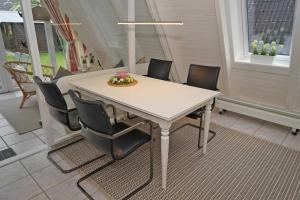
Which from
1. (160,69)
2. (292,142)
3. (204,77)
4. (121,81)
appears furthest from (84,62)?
(292,142)

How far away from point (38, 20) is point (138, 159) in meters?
1.84

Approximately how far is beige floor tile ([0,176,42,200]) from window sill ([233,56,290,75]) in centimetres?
286

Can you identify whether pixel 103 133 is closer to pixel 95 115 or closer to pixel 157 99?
pixel 95 115

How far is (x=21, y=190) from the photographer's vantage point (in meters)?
1.97

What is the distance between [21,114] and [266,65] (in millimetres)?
3735

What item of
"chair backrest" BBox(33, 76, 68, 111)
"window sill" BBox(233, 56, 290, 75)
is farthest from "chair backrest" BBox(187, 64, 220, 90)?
"chair backrest" BBox(33, 76, 68, 111)

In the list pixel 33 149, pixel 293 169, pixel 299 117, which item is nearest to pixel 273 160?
pixel 293 169

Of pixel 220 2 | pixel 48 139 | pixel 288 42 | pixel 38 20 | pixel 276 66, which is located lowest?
pixel 48 139

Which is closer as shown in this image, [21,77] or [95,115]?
[95,115]

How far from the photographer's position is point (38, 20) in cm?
233

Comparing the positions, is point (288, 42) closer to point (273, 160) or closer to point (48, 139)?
point (273, 160)

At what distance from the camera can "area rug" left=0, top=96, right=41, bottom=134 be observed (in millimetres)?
3156

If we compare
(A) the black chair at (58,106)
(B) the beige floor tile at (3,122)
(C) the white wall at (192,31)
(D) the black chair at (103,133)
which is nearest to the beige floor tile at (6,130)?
(B) the beige floor tile at (3,122)

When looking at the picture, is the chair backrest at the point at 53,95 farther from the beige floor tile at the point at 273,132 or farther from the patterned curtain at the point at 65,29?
the beige floor tile at the point at 273,132
